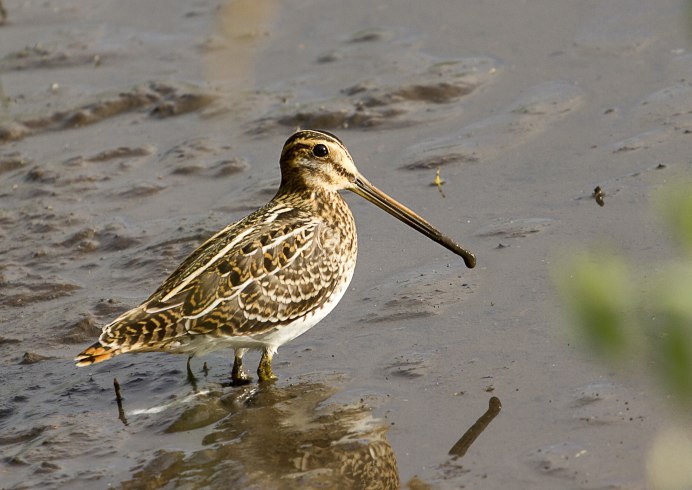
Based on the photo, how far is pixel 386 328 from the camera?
7.14 meters

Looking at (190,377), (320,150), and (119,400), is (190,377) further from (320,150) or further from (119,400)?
(320,150)

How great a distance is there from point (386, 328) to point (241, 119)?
13.4 feet

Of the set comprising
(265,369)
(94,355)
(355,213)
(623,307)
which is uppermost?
(623,307)

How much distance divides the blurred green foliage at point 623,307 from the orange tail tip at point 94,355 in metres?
4.55

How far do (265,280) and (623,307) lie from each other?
15.7 ft

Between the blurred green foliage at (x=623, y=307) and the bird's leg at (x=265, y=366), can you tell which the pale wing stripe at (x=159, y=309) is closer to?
the bird's leg at (x=265, y=366)

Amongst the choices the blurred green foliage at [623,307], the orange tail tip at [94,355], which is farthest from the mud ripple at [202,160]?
the blurred green foliage at [623,307]

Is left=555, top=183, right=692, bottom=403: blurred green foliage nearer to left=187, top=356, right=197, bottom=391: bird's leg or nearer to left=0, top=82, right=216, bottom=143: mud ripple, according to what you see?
left=187, top=356, right=197, bottom=391: bird's leg

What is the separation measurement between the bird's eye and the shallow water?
1.11 meters

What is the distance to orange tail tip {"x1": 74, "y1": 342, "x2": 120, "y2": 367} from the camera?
595 centimetres

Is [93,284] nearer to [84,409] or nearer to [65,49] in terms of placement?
[84,409]

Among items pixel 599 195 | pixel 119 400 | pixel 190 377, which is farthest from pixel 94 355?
pixel 599 195

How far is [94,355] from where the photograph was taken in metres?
5.96

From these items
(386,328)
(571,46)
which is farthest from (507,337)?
(571,46)
